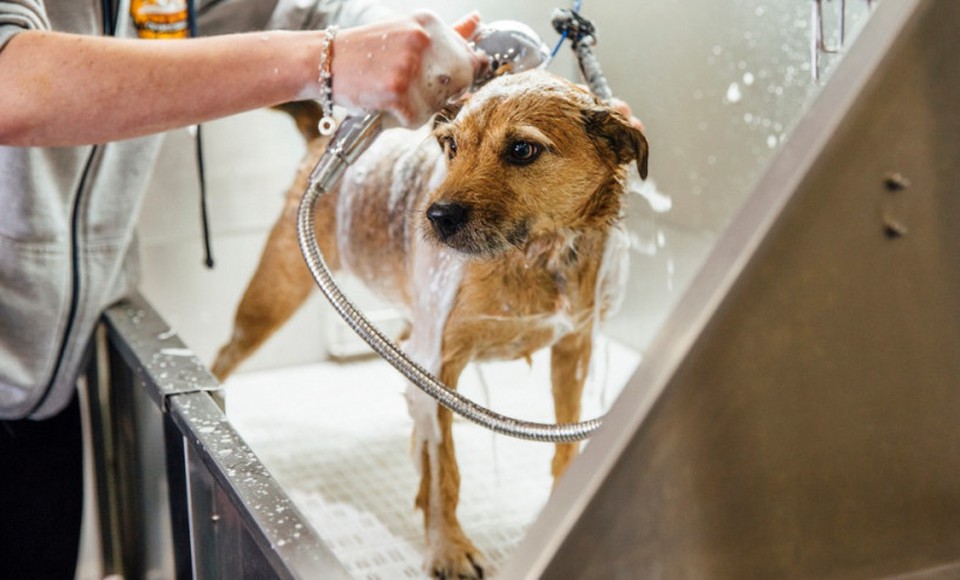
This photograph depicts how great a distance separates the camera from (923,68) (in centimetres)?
49

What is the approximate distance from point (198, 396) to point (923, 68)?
0.81 metres

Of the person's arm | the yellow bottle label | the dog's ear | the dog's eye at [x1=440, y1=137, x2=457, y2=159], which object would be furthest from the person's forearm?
the yellow bottle label

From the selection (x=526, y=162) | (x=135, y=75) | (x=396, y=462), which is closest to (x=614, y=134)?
(x=526, y=162)

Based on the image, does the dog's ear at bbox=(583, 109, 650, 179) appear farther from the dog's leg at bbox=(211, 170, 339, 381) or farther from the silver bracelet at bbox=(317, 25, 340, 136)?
the dog's leg at bbox=(211, 170, 339, 381)

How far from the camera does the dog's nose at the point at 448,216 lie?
835mm

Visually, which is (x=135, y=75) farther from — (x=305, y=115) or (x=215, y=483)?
(x=305, y=115)

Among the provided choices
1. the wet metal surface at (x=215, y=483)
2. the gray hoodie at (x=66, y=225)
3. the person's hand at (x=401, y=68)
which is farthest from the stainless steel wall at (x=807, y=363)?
the gray hoodie at (x=66, y=225)

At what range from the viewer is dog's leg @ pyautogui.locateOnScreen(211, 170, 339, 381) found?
1440mm

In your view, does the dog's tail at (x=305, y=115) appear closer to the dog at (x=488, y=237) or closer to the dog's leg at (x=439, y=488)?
the dog at (x=488, y=237)

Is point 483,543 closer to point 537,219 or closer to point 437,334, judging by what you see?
point 437,334

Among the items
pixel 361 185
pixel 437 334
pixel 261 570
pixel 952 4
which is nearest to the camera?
pixel 952 4

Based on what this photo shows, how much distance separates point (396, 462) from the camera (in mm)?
1213

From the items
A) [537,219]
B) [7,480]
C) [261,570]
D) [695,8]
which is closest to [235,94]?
[537,219]

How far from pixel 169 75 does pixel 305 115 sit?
48cm
